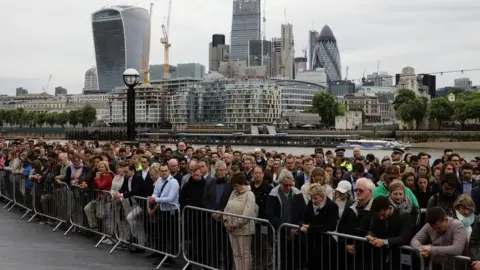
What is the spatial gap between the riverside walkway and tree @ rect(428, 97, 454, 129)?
105m

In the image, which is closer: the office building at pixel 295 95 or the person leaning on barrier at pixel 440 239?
the person leaning on barrier at pixel 440 239

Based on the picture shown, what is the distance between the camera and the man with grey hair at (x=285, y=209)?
702cm

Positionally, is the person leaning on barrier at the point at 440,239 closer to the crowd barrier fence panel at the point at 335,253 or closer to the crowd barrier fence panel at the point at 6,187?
the crowd barrier fence panel at the point at 335,253

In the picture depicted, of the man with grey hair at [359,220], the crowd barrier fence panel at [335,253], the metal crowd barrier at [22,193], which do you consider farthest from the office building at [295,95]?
the man with grey hair at [359,220]

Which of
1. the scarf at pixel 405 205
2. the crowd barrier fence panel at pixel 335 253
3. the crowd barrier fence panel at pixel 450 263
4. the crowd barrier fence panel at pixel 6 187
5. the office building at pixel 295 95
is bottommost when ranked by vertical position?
the crowd barrier fence panel at pixel 6 187

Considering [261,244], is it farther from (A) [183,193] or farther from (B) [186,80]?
(B) [186,80]

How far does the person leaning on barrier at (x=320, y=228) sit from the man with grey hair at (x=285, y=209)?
0.38m

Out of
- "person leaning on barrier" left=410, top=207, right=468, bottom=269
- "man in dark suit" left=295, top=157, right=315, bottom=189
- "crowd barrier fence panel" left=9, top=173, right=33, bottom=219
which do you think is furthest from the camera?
"crowd barrier fence panel" left=9, top=173, right=33, bottom=219

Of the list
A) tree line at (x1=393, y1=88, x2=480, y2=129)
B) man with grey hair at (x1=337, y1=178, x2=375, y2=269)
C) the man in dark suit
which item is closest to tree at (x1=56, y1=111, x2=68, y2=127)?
tree line at (x1=393, y1=88, x2=480, y2=129)

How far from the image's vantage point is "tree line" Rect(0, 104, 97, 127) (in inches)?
6836

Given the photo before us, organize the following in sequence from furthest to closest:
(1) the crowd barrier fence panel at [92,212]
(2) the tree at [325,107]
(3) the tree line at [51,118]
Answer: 1. (3) the tree line at [51,118]
2. (2) the tree at [325,107]
3. (1) the crowd barrier fence panel at [92,212]

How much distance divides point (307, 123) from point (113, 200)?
13054 centimetres

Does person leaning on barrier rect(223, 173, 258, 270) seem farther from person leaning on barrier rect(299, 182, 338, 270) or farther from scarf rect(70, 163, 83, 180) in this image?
scarf rect(70, 163, 83, 180)

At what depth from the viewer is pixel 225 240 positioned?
26.1 feet
